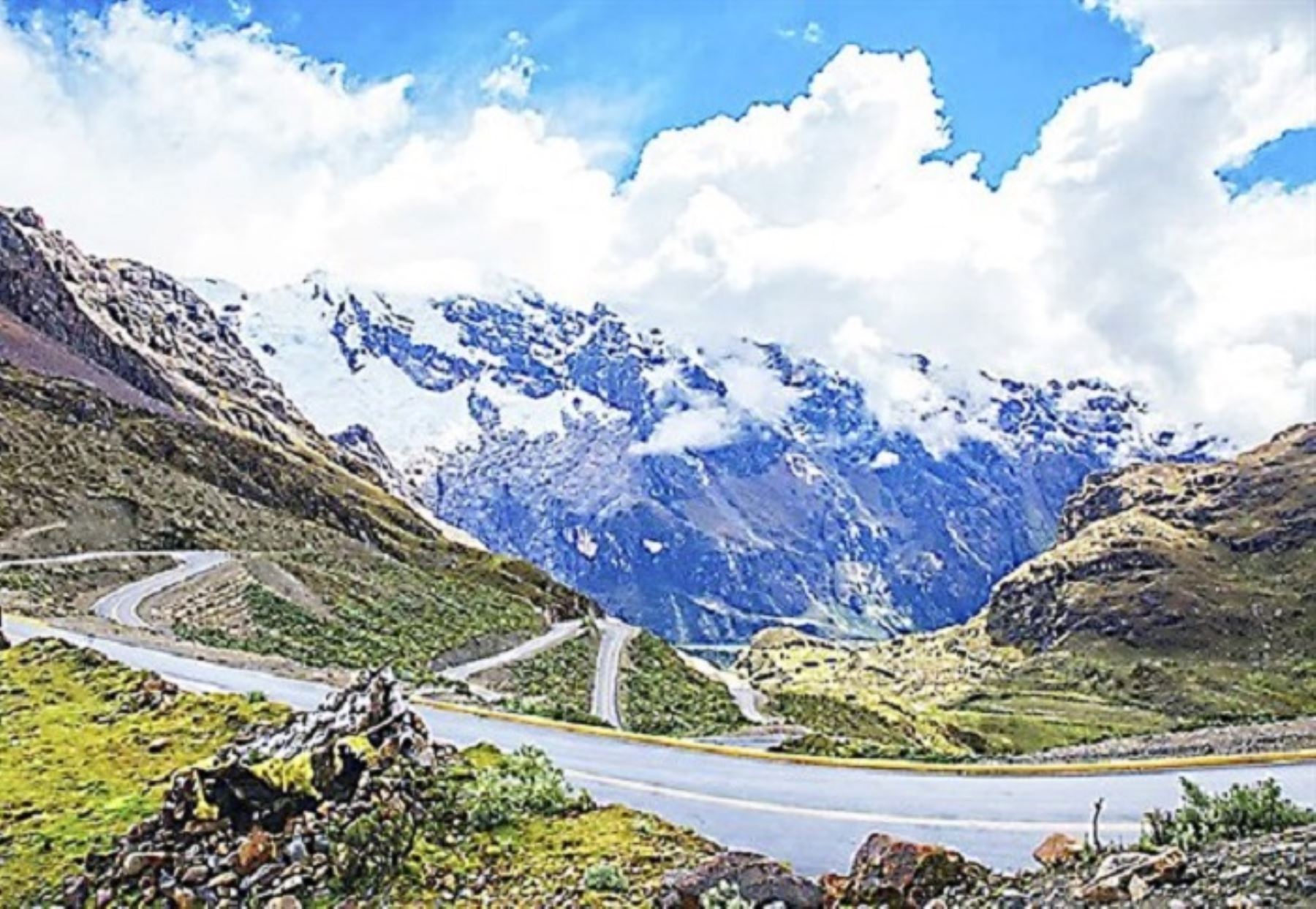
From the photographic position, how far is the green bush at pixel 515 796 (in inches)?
574

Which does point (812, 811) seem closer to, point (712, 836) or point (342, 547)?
point (712, 836)

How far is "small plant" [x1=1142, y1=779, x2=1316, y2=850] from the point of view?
10500mm

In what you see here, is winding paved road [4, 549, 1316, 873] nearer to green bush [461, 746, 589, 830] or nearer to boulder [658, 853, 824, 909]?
green bush [461, 746, 589, 830]

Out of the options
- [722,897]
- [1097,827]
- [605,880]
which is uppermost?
[1097,827]

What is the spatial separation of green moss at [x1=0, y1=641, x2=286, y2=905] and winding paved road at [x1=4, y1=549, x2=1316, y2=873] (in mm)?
6886

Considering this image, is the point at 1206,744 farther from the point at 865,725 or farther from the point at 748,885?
the point at 865,725

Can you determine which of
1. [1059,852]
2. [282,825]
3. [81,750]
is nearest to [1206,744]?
[1059,852]

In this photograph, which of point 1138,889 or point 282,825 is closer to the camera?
point 1138,889

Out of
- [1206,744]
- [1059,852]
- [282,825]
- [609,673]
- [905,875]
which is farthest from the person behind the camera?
[609,673]

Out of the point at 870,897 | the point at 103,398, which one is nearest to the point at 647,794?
the point at 870,897

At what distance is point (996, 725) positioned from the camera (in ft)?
556

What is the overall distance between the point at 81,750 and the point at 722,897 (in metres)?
16.5

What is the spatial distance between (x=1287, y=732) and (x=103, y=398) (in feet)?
539

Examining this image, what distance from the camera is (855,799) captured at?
17.0 m
